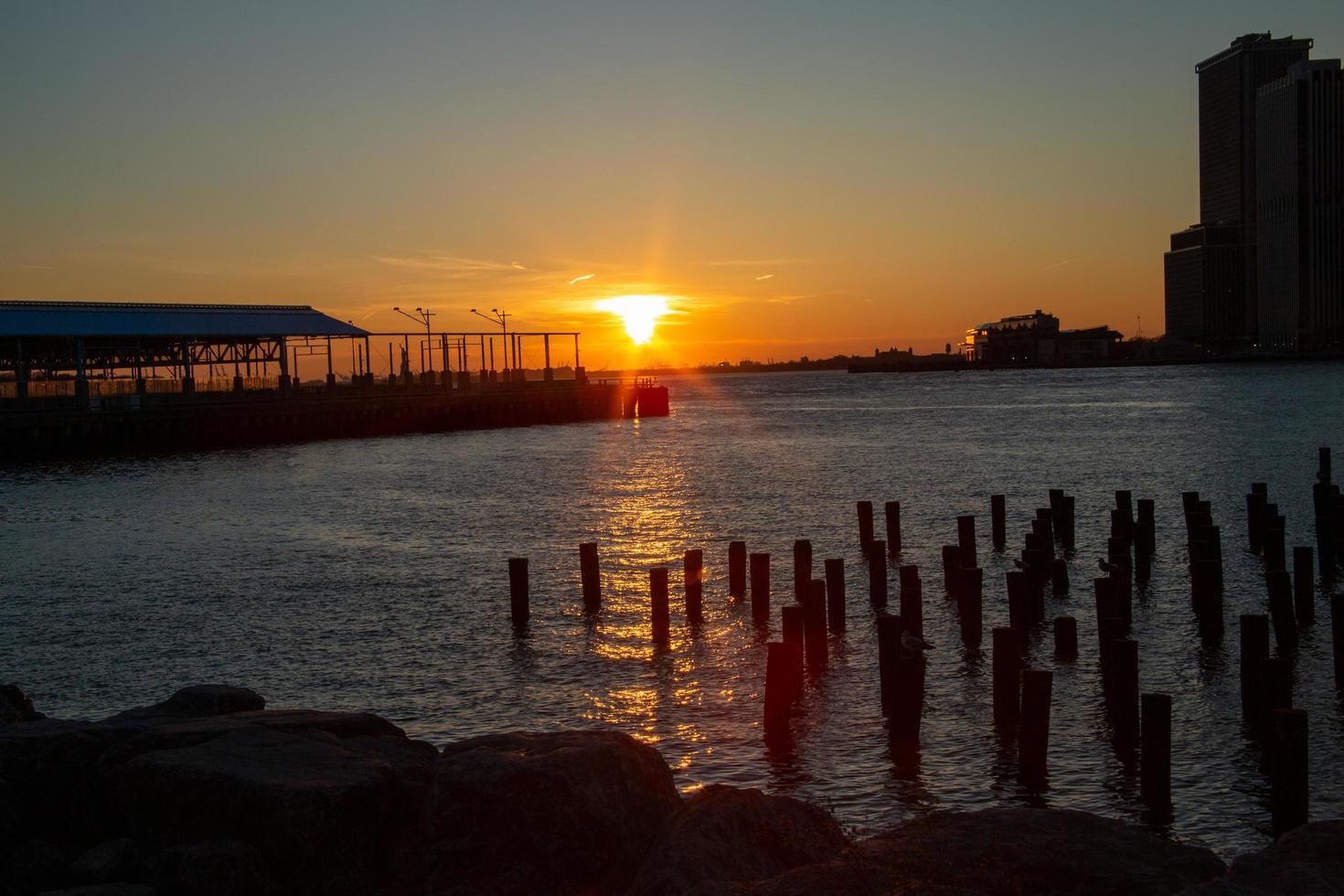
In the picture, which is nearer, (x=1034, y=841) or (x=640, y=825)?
(x=1034, y=841)

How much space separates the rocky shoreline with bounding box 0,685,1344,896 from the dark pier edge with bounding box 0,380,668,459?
60990 mm

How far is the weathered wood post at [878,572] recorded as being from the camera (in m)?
21.0

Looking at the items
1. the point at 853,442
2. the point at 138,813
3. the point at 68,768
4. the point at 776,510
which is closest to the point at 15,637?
the point at 68,768

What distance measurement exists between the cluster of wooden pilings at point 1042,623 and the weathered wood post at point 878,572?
2 centimetres

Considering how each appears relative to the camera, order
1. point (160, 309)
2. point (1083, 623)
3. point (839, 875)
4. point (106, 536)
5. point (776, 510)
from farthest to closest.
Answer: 1. point (160, 309)
2. point (776, 510)
3. point (106, 536)
4. point (1083, 623)
5. point (839, 875)

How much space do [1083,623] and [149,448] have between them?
200 feet

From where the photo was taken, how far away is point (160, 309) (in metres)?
83.2

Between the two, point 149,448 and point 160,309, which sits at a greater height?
point 160,309

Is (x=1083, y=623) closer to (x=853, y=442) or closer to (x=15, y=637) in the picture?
(x=15, y=637)

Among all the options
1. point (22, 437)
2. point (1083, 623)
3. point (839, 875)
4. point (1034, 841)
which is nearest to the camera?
point (839, 875)

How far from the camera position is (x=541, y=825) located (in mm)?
8484

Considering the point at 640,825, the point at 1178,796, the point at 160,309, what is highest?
the point at 160,309

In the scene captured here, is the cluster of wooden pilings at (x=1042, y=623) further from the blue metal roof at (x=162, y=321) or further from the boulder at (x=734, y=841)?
the blue metal roof at (x=162, y=321)

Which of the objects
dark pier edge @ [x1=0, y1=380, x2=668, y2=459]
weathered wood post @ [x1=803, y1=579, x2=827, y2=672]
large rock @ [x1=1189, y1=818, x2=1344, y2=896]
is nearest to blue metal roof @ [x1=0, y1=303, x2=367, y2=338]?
dark pier edge @ [x1=0, y1=380, x2=668, y2=459]
